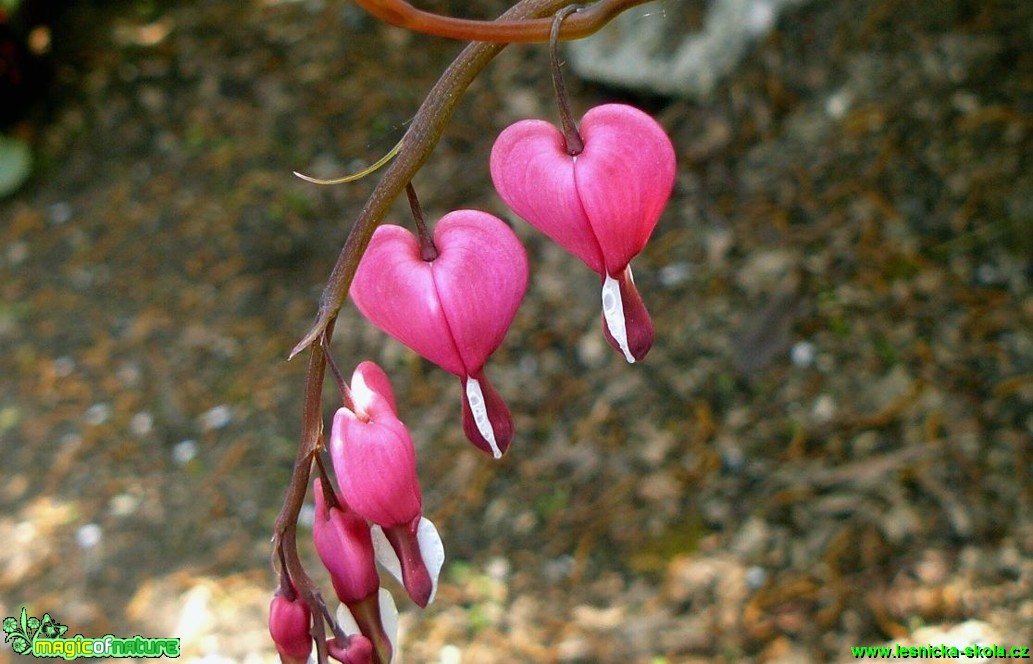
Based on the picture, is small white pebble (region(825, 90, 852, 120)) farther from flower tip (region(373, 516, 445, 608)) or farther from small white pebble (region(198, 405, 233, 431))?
flower tip (region(373, 516, 445, 608))

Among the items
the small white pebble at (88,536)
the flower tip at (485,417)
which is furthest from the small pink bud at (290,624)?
the small white pebble at (88,536)

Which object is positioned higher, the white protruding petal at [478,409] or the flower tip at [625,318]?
the flower tip at [625,318]

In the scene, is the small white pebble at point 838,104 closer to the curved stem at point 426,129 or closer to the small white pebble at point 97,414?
the small white pebble at point 97,414

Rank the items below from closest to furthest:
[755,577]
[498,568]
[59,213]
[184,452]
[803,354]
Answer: [755,577] < [498,568] < [803,354] < [184,452] < [59,213]

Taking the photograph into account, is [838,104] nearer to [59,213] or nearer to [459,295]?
[459,295]

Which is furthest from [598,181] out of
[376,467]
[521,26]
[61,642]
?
[61,642]

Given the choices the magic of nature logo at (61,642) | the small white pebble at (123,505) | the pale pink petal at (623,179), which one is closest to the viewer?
the pale pink petal at (623,179)
